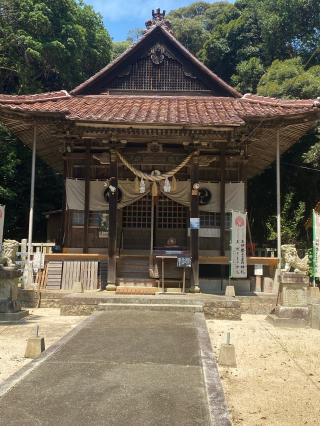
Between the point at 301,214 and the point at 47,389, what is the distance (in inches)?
640

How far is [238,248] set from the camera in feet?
38.2

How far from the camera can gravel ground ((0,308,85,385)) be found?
635 cm

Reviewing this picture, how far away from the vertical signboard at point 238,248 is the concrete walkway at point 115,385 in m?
4.46

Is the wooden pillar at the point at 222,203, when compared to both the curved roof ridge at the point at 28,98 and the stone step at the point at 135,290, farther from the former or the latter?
the curved roof ridge at the point at 28,98

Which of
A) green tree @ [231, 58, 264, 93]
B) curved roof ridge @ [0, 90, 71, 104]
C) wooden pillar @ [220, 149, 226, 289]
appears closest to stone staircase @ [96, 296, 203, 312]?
wooden pillar @ [220, 149, 226, 289]

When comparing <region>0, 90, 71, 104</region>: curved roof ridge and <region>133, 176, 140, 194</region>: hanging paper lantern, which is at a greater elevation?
<region>0, 90, 71, 104</region>: curved roof ridge

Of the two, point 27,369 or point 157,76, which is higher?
point 157,76

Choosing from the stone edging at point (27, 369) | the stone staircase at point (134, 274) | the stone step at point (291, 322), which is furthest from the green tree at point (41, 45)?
the stone edging at point (27, 369)

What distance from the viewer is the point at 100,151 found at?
13617 millimetres

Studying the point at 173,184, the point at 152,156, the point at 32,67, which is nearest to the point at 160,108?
the point at 152,156

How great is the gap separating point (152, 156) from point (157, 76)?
3.88m

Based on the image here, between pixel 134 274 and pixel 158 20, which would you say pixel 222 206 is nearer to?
pixel 134 274

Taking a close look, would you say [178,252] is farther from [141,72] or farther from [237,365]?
[141,72]

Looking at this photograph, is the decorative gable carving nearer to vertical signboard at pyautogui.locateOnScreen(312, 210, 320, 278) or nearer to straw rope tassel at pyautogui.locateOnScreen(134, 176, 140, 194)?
straw rope tassel at pyautogui.locateOnScreen(134, 176, 140, 194)
